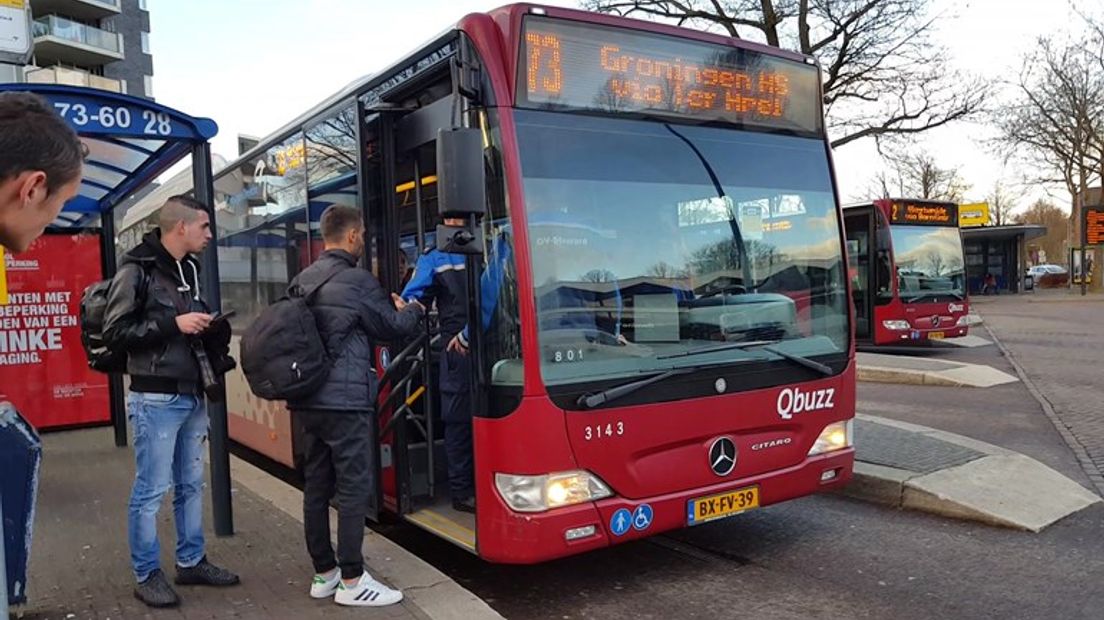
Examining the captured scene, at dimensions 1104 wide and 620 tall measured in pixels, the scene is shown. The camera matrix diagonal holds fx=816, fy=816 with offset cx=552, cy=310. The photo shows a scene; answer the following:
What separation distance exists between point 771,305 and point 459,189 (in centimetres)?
199

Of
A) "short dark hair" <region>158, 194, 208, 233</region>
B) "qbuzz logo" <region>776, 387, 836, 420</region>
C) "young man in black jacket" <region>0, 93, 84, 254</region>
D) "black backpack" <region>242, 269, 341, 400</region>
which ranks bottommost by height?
"qbuzz logo" <region>776, 387, 836, 420</region>

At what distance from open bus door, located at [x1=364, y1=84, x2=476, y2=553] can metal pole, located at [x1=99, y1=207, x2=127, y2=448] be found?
3.85 metres

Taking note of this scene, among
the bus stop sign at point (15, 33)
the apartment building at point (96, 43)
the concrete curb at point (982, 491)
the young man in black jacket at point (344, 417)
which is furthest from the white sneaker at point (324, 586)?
the apartment building at point (96, 43)

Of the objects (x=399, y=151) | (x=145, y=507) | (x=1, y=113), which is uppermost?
(x=399, y=151)

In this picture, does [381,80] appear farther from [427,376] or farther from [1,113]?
[1,113]

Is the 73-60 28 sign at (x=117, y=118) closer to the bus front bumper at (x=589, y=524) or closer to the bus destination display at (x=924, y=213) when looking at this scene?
the bus front bumper at (x=589, y=524)

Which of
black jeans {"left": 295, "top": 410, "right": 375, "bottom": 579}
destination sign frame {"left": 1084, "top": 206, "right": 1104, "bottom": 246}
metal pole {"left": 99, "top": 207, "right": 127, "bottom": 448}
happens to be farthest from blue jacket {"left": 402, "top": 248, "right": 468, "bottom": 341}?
destination sign frame {"left": 1084, "top": 206, "right": 1104, "bottom": 246}

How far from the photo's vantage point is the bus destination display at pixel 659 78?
4.00 metres

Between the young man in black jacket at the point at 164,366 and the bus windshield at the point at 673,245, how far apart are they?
1680 mm

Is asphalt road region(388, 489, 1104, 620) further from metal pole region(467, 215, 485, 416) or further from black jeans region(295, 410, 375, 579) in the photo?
metal pole region(467, 215, 485, 416)

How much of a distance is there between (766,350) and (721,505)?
890 millimetres

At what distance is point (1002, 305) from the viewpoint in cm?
3117

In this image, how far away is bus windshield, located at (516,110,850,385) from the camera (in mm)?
3949

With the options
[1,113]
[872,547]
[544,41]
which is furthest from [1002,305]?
[1,113]
